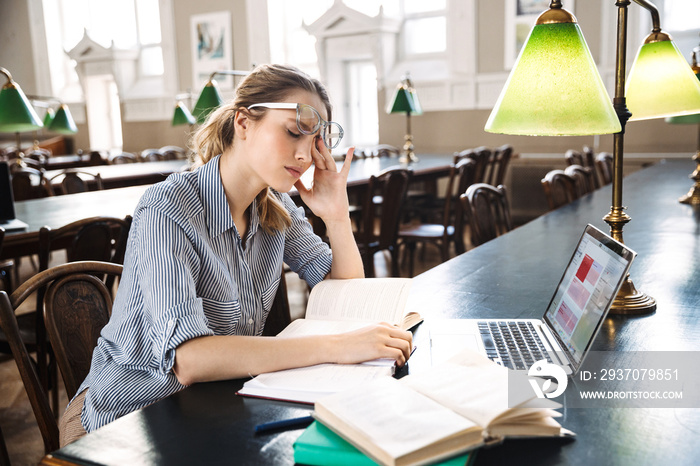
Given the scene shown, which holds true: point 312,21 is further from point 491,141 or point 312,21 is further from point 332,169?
point 332,169

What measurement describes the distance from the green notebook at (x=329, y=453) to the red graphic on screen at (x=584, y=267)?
57 cm

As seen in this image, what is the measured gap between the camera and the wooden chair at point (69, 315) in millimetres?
1369

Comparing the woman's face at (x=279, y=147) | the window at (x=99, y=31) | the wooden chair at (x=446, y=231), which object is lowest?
the wooden chair at (x=446, y=231)

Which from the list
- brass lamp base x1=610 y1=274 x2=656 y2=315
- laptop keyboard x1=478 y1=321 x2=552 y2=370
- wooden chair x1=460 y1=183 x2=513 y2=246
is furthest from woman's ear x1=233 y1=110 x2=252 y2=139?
wooden chair x1=460 y1=183 x2=513 y2=246

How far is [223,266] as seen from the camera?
1.38m

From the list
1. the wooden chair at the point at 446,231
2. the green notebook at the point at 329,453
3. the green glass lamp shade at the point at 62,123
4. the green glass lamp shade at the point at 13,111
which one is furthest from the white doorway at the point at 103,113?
the green notebook at the point at 329,453

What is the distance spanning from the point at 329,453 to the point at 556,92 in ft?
2.56

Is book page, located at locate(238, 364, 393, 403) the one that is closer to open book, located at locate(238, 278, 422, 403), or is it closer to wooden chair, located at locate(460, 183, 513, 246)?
open book, located at locate(238, 278, 422, 403)

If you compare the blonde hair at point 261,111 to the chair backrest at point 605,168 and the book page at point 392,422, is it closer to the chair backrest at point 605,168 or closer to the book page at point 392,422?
the book page at point 392,422

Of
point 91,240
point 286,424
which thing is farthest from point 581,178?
point 286,424

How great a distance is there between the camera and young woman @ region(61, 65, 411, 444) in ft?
3.73

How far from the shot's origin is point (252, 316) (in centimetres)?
149

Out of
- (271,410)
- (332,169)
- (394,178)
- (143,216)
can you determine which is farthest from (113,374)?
(394,178)

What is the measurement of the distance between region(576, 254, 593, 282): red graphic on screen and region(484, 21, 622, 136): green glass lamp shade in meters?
0.25
